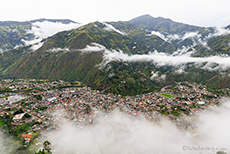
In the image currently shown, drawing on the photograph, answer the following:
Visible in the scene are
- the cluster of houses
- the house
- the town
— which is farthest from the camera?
the house

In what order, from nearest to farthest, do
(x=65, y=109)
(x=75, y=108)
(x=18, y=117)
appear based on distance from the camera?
1. (x=18, y=117)
2. (x=65, y=109)
3. (x=75, y=108)

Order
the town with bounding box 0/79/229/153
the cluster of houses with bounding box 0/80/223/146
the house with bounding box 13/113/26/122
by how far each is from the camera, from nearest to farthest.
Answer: the town with bounding box 0/79/229/153, the cluster of houses with bounding box 0/80/223/146, the house with bounding box 13/113/26/122

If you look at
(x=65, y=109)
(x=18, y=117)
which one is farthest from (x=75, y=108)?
(x=18, y=117)

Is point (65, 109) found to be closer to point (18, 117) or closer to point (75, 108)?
point (75, 108)

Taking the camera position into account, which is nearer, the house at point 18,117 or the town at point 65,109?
the town at point 65,109

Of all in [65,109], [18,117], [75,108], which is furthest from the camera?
[75,108]

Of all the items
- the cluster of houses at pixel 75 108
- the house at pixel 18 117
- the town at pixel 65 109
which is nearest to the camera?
the town at pixel 65 109

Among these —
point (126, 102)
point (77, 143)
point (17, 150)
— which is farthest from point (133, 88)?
point (17, 150)

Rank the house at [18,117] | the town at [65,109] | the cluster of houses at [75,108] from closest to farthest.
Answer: the town at [65,109], the cluster of houses at [75,108], the house at [18,117]

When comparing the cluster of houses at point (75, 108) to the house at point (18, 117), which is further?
the house at point (18, 117)

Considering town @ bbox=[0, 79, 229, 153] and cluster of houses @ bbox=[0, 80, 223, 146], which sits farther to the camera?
cluster of houses @ bbox=[0, 80, 223, 146]

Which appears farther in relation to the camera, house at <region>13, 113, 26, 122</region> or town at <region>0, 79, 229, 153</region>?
house at <region>13, 113, 26, 122</region>
